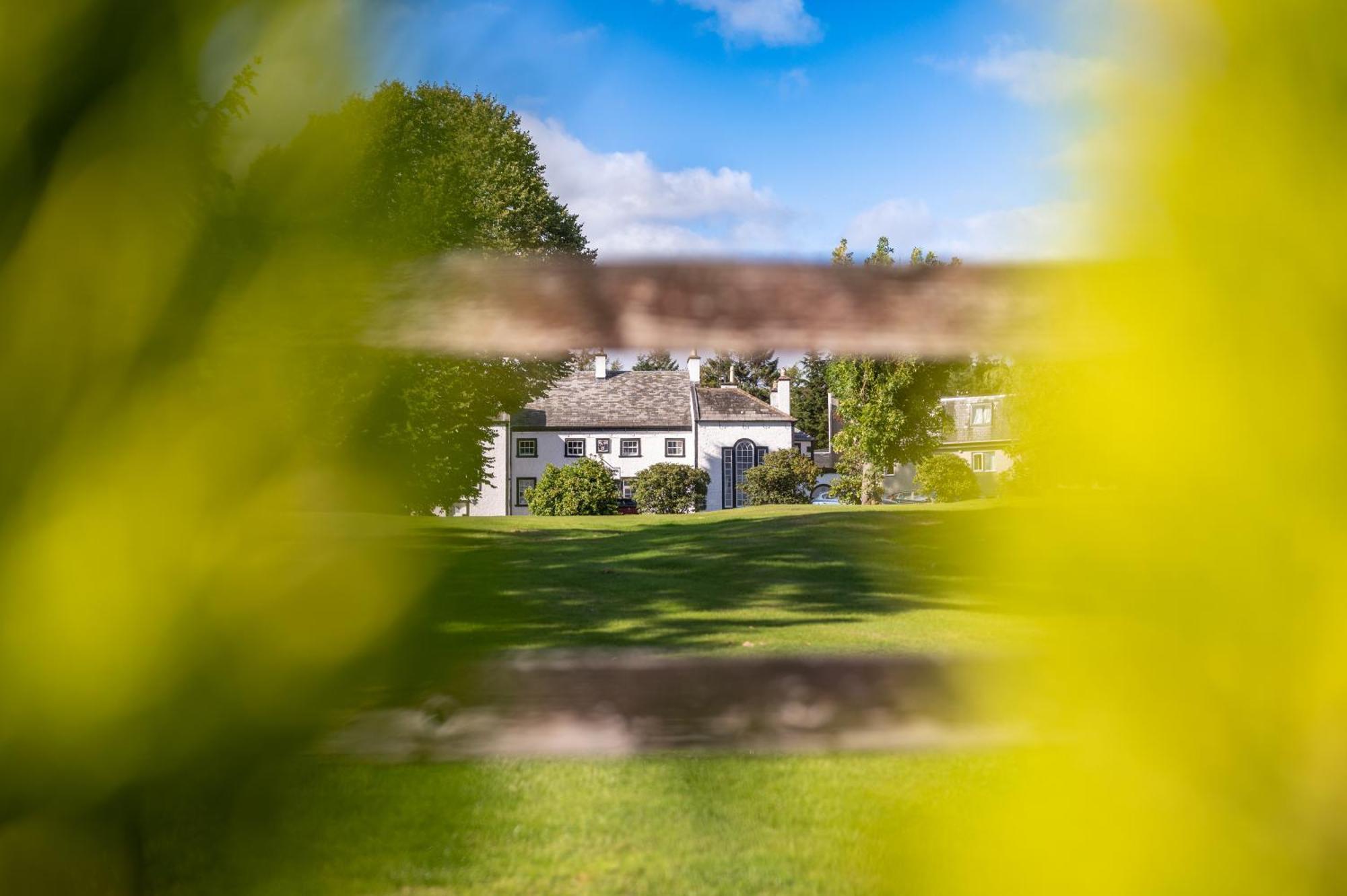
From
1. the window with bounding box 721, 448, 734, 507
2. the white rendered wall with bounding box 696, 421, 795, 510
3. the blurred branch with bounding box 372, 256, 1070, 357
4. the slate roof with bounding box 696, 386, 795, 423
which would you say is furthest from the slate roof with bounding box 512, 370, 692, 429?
the blurred branch with bounding box 372, 256, 1070, 357

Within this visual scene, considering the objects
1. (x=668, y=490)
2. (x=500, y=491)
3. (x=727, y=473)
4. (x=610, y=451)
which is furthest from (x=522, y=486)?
(x=727, y=473)

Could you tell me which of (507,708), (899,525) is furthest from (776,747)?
(899,525)

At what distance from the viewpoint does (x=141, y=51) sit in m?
0.59

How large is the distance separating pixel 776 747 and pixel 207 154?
2.46ft

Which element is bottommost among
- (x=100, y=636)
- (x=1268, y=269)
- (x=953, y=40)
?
(x=100, y=636)

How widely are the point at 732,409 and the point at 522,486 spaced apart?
6.95 metres

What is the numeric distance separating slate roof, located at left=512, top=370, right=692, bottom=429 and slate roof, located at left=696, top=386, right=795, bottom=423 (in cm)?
51

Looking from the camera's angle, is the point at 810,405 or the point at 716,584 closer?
the point at 716,584

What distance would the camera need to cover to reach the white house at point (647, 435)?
90.7 feet

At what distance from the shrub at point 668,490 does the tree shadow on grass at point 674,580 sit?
644 cm

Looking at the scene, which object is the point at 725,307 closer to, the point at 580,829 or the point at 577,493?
the point at 580,829

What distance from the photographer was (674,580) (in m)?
12.0

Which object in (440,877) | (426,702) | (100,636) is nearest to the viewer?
(100,636)

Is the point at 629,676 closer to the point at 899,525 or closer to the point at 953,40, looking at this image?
the point at 953,40
